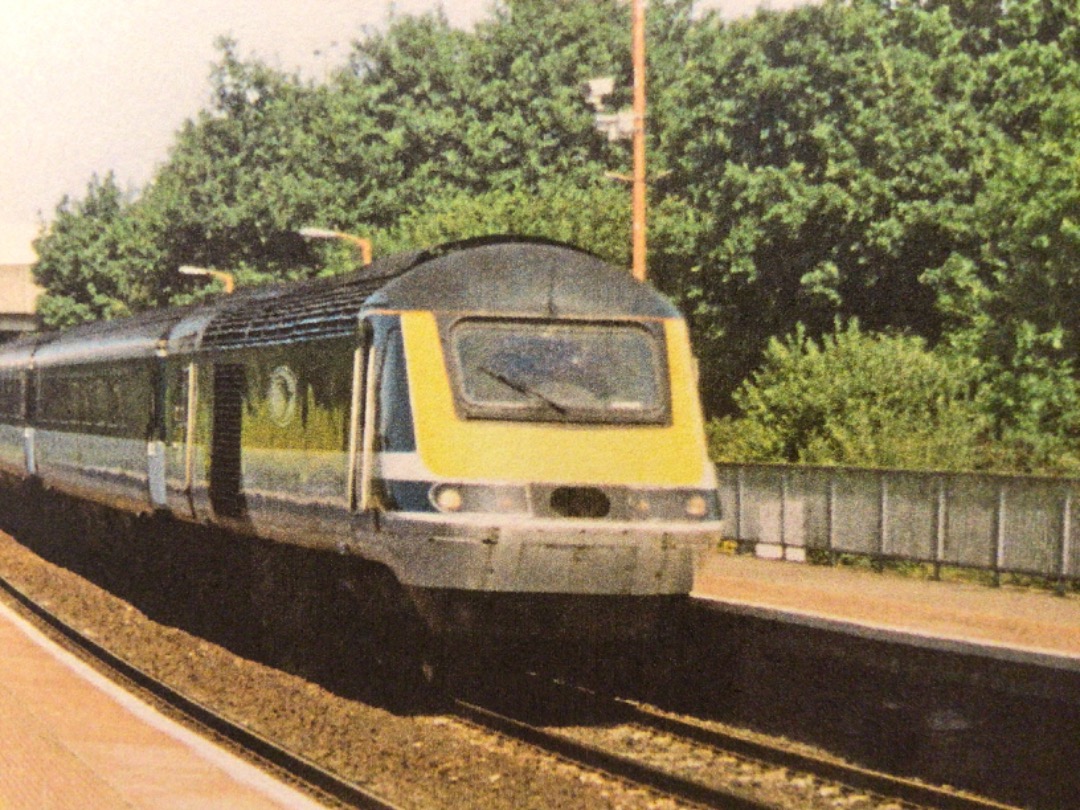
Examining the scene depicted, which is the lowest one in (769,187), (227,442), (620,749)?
(620,749)

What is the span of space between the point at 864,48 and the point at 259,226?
29.3 meters

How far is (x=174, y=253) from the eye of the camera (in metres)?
66.4

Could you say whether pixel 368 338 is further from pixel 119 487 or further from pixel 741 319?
pixel 741 319

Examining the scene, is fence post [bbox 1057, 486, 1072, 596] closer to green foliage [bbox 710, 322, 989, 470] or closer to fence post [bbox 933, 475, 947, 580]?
fence post [bbox 933, 475, 947, 580]

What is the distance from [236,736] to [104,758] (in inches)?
73.4

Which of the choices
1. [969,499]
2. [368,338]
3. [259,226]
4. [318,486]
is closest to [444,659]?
[318,486]

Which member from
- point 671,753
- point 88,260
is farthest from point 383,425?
point 88,260

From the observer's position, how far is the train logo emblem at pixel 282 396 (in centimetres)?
1444

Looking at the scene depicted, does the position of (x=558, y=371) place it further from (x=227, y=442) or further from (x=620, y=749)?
(x=227, y=442)

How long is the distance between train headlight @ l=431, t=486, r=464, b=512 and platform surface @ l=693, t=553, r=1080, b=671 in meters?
2.00

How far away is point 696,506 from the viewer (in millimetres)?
12516

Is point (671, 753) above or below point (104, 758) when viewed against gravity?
below

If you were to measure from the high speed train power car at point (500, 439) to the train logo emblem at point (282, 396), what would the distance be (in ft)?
→ 0.11

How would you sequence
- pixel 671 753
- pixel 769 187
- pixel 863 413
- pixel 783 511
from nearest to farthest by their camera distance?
pixel 671 753 → pixel 783 511 → pixel 863 413 → pixel 769 187
